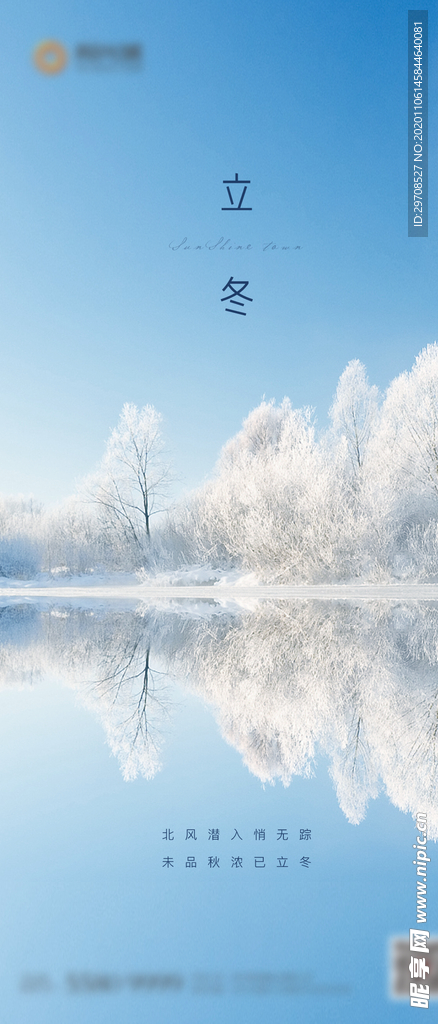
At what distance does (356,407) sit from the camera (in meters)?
20.8

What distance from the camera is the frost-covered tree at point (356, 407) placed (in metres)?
20.6

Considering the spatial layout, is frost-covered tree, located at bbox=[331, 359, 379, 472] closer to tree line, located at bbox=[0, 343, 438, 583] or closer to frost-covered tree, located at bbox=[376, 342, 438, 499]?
tree line, located at bbox=[0, 343, 438, 583]

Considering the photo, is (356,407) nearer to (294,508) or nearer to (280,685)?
(294,508)

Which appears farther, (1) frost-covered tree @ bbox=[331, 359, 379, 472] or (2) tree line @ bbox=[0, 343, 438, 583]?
(1) frost-covered tree @ bbox=[331, 359, 379, 472]

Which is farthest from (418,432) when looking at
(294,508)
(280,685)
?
(280,685)

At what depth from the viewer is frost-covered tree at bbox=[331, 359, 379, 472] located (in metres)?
20.6

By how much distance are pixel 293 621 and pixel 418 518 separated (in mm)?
9498

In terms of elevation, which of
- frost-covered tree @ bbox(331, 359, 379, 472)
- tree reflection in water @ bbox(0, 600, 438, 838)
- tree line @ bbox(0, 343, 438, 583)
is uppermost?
frost-covered tree @ bbox(331, 359, 379, 472)

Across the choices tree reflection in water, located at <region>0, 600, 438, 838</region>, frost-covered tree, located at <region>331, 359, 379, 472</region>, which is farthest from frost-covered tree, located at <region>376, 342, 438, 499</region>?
tree reflection in water, located at <region>0, 600, 438, 838</region>

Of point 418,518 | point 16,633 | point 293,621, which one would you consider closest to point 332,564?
point 418,518

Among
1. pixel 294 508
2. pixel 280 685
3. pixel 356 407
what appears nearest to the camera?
pixel 280 685

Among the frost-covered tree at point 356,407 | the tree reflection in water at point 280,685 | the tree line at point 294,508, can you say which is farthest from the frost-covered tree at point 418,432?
the tree reflection in water at point 280,685

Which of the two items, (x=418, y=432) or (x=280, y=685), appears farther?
(x=418, y=432)

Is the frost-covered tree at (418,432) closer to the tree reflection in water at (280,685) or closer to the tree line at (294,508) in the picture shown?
the tree line at (294,508)
